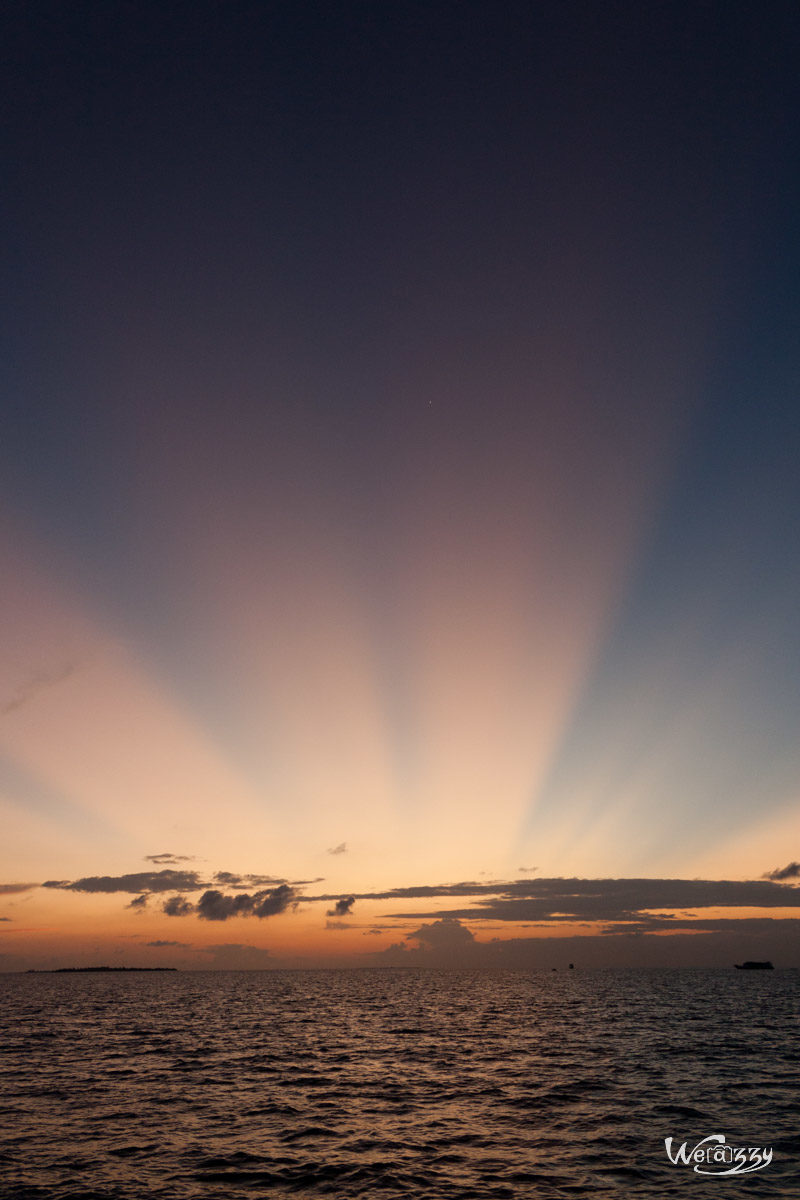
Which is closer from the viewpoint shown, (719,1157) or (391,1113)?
(719,1157)

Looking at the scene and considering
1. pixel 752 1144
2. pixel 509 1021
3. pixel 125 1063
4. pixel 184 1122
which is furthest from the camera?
pixel 509 1021

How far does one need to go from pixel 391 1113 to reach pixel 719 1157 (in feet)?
49.2

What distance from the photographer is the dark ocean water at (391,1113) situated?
24.2 m

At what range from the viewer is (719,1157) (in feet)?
87.9

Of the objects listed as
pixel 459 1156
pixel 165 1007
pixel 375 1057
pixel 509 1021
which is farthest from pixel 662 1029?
pixel 165 1007

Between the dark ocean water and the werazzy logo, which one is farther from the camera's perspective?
the werazzy logo

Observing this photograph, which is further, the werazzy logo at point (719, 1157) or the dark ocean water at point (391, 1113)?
the werazzy logo at point (719, 1157)

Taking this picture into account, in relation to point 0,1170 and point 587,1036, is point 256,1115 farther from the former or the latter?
point 587,1036

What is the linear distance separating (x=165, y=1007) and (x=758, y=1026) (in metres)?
91.3

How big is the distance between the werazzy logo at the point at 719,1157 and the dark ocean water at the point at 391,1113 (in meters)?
0.45

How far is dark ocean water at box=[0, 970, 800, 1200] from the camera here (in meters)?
24.2

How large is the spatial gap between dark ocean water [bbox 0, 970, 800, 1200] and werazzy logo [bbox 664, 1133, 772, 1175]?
45cm

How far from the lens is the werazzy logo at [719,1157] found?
83.9ft

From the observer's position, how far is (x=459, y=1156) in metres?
27.2
